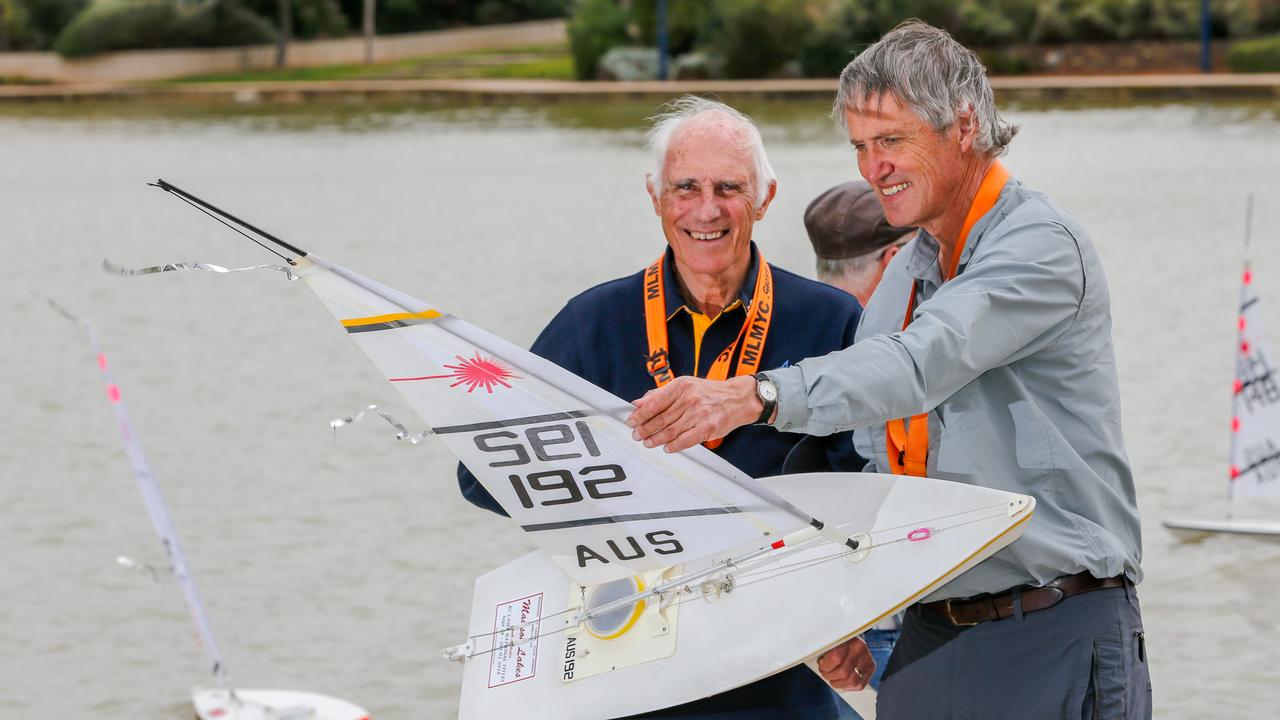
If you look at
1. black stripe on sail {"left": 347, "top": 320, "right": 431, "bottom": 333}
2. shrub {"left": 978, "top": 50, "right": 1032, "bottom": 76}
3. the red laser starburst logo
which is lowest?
shrub {"left": 978, "top": 50, "right": 1032, "bottom": 76}

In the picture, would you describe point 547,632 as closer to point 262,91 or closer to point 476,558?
point 476,558

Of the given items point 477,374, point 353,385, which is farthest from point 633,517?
point 353,385

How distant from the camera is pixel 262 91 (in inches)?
1718

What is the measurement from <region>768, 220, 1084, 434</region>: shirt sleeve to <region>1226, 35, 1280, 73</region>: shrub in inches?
1401

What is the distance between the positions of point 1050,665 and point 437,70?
52103 mm

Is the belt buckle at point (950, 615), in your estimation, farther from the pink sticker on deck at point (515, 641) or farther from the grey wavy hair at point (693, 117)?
the grey wavy hair at point (693, 117)

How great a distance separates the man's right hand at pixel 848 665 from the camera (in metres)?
3.24

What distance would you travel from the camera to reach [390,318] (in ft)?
8.79

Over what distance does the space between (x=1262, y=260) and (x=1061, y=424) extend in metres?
14.6

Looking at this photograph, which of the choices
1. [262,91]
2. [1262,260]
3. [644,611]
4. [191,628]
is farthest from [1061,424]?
[262,91]

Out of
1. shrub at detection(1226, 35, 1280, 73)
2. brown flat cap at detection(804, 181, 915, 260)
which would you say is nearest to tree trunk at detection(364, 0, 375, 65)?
shrub at detection(1226, 35, 1280, 73)

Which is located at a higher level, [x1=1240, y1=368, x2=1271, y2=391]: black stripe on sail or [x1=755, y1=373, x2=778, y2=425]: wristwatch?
[x1=755, y1=373, x2=778, y2=425]: wristwatch

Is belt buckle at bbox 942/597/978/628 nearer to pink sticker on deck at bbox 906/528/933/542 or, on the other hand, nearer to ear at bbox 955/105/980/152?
pink sticker on deck at bbox 906/528/933/542

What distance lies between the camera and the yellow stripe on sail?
8.78ft
